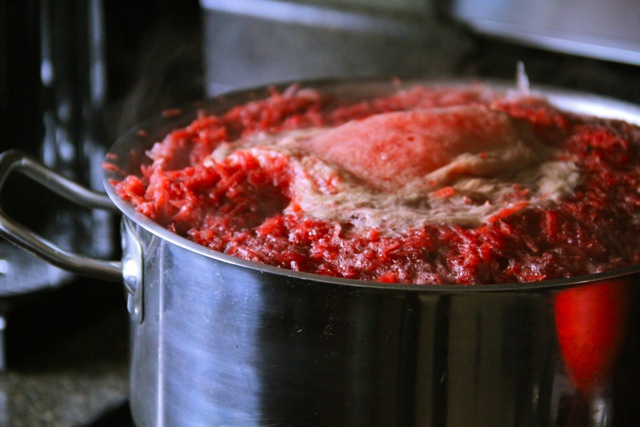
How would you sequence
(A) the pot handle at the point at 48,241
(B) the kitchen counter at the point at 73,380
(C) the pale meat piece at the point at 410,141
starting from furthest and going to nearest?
(B) the kitchen counter at the point at 73,380, (C) the pale meat piece at the point at 410,141, (A) the pot handle at the point at 48,241

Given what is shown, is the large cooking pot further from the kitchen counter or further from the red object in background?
the kitchen counter

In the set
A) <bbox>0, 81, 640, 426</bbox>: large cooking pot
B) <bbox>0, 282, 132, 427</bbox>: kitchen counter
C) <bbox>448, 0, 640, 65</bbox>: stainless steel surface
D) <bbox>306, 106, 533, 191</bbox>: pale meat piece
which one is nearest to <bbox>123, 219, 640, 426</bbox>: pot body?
<bbox>0, 81, 640, 426</bbox>: large cooking pot

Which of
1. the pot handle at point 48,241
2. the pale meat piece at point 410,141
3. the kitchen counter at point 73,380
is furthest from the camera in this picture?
the kitchen counter at point 73,380

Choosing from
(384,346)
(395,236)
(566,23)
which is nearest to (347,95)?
(566,23)

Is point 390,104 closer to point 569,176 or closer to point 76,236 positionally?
point 569,176

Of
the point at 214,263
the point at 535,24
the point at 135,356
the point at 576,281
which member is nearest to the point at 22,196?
the point at 135,356

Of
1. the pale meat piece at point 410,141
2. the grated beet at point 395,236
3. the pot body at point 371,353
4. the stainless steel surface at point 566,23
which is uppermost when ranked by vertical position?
the stainless steel surface at point 566,23

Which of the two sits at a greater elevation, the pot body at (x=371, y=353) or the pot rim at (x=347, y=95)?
the pot rim at (x=347, y=95)

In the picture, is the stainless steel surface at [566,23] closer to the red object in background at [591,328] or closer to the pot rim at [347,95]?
the pot rim at [347,95]

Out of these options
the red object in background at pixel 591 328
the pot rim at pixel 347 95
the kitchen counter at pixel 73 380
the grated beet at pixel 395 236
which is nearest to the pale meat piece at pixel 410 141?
the grated beet at pixel 395 236
